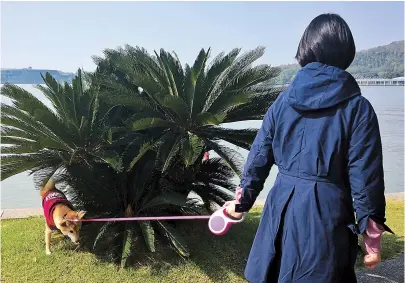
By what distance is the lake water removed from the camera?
25.3 ft

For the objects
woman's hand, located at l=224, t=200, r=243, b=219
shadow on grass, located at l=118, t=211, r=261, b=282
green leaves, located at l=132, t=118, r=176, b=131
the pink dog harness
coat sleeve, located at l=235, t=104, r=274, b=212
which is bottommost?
shadow on grass, located at l=118, t=211, r=261, b=282

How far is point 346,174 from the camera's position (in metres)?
2.09

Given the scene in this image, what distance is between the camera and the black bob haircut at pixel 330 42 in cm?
210

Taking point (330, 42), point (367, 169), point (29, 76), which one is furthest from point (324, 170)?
point (29, 76)

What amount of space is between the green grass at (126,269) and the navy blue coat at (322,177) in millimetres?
2365

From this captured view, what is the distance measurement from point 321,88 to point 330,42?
23cm

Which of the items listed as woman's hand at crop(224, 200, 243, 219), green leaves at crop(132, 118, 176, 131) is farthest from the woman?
green leaves at crop(132, 118, 176, 131)

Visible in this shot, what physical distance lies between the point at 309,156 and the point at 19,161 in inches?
135

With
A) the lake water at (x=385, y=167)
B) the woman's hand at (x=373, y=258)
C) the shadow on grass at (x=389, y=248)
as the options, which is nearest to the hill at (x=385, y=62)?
the lake water at (x=385, y=167)

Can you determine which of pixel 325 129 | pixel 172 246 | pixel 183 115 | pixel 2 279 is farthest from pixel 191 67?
pixel 325 129

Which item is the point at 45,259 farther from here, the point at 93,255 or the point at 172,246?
the point at 172,246

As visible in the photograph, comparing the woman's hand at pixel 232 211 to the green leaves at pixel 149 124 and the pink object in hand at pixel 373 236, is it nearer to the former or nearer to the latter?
the pink object in hand at pixel 373 236

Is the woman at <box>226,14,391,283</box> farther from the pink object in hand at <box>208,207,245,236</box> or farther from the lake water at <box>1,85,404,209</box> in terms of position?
the lake water at <box>1,85,404,209</box>

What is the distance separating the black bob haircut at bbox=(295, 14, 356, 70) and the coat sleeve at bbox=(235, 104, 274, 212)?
36 centimetres
